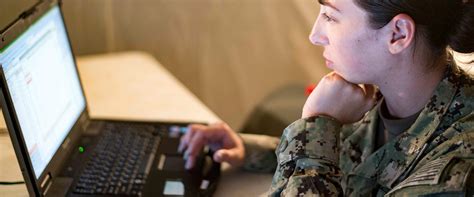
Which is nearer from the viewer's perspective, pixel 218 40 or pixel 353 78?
pixel 353 78

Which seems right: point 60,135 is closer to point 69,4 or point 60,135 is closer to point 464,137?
point 464,137

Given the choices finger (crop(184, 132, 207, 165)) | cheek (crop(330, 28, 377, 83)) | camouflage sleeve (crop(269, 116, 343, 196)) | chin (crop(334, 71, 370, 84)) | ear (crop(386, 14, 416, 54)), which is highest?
ear (crop(386, 14, 416, 54))

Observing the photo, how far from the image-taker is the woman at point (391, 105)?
955 millimetres

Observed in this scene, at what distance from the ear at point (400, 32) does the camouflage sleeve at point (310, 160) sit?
16 centimetres

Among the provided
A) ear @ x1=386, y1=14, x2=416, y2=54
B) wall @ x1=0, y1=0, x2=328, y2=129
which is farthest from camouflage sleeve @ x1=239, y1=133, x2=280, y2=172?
wall @ x1=0, y1=0, x2=328, y2=129

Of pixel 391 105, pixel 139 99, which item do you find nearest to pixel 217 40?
pixel 139 99

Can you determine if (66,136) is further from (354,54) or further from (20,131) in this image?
(354,54)

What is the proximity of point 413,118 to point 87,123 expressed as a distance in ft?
2.31

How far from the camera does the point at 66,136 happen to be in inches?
49.4

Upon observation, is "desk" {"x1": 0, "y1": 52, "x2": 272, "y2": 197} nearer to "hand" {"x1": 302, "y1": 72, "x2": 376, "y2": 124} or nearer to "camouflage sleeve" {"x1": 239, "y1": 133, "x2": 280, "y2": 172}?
"camouflage sleeve" {"x1": 239, "y1": 133, "x2": 280, "y2": 172}

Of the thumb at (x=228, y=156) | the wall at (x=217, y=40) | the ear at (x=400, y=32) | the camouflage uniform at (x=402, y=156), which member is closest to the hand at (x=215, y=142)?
the thumb at (x=228, y=156)

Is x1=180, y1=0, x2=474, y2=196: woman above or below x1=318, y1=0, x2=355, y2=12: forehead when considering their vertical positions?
below

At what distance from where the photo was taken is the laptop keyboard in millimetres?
1186

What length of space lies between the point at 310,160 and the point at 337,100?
126 millimetres
